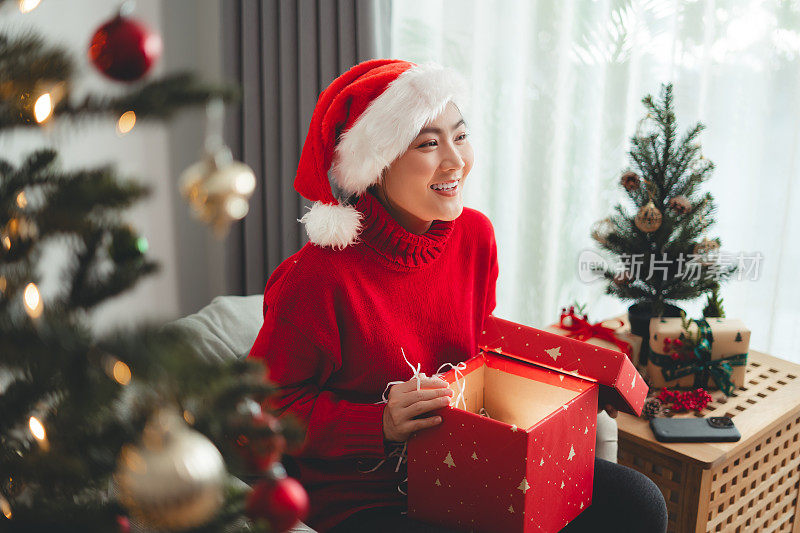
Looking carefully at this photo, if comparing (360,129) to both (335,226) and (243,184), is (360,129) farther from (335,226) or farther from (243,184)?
(243,184)

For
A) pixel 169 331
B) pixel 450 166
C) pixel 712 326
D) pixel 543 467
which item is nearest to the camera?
pixel 169 331

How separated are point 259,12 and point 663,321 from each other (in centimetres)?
153

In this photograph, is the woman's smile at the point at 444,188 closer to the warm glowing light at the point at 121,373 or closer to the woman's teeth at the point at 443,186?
the woman's teeth at the point at 443,186

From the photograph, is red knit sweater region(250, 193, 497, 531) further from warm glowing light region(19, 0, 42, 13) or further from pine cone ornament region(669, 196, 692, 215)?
warm glowing light region(19, 0, 42, 13)

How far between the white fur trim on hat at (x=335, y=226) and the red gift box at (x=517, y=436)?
11.6 inches

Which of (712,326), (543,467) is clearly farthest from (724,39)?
(543,467)

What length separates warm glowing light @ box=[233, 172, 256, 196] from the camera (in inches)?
18.6

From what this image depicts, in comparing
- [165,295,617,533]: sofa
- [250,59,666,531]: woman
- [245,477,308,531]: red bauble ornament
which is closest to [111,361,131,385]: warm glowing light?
[245,477,308,531]: red bauble ornament

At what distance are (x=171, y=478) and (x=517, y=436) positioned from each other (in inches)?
25.3

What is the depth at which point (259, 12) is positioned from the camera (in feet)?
7.03

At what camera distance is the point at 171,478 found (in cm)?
36

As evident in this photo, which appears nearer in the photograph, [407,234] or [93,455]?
[93,455]

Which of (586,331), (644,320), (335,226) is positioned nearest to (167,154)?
(335,226)

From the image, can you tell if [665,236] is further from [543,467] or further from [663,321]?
[543,467]
